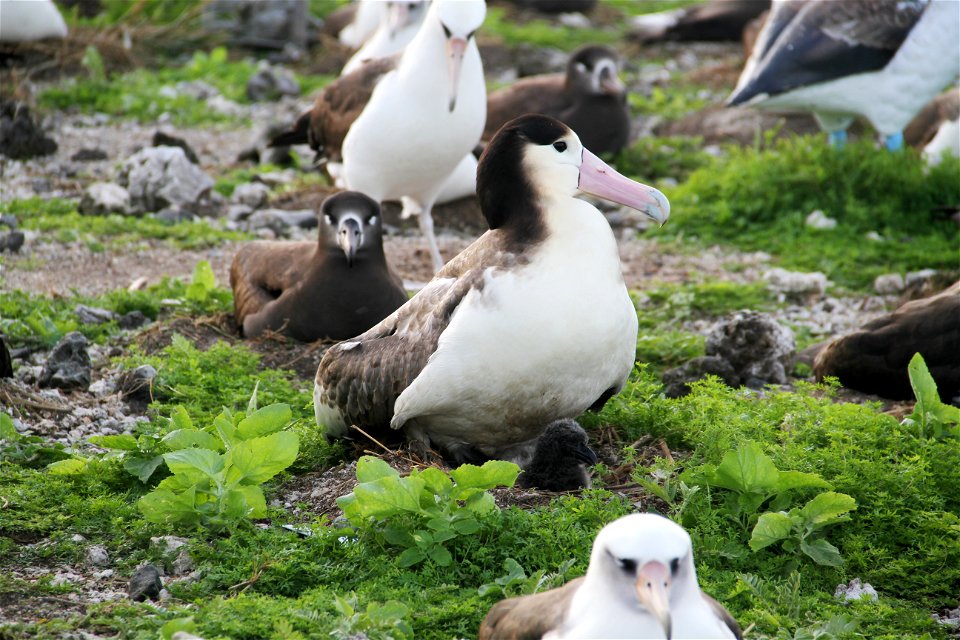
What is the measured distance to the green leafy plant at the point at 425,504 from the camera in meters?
4.34

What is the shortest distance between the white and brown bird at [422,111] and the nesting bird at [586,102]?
238 cm

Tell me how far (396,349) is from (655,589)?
2.30 meters

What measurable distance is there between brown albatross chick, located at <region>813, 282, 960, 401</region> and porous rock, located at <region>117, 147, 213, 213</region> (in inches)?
213

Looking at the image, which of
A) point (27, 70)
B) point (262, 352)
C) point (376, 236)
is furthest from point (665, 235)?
point (27, 70)

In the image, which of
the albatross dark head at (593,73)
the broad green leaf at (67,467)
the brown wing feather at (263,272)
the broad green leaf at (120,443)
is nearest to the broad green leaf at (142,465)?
Answer: the broad green leaf at (120,443)

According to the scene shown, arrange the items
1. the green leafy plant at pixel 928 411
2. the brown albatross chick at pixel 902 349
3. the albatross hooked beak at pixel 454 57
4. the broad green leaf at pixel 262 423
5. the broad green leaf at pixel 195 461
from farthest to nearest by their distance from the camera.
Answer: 1. the albatross hooked beak at pixel 454 57
2. the brown albatross chick at pixel 902 349
3. the green leafy plant at pixel 928 411
4. the broad green leaf at pixel 262 423
5. the broad green leaf at pixel 195 461

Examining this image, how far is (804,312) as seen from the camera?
816cm

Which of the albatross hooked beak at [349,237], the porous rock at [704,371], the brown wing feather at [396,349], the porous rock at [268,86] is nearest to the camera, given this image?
the brown wing feather at [396,349]

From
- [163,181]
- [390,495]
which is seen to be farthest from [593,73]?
[390,495]

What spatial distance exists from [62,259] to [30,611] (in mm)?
4906

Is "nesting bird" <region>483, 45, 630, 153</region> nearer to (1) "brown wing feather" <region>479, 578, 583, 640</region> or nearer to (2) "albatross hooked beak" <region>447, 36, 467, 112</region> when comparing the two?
(2) "albatross hooked beak" <region>447, 36, 467, 112</region>

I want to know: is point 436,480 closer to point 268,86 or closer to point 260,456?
point 260,456

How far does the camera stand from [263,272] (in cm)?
756

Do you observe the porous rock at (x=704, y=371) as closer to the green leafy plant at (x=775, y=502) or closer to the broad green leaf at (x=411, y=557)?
the green leafy plant at (x=775, y=502)
